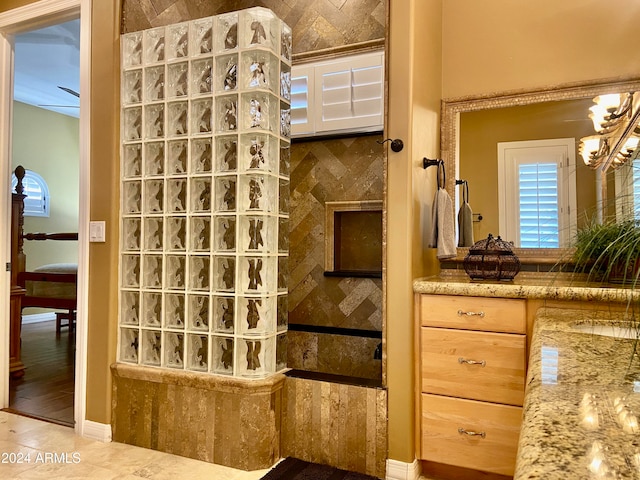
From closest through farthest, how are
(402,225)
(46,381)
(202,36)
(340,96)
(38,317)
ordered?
(402,225) → (202,36) → (340,96) → (46,381) → (38,317)

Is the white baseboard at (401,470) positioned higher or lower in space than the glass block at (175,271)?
lower

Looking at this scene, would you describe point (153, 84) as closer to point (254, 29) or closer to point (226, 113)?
point (226, 113)

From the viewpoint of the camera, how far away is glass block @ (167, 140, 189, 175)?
2371 mm

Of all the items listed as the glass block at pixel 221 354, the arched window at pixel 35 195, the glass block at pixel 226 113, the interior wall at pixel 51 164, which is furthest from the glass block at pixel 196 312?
the arched window at pixel 35 195

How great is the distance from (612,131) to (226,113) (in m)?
1.92

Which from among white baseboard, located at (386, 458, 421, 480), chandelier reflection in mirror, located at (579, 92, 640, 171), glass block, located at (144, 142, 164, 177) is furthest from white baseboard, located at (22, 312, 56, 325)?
chandelier reflection in mirror, located at (579, 92, 640, 171)

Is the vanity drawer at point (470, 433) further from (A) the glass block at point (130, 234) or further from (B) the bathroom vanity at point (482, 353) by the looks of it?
(A) the glass block at point (130, 234)

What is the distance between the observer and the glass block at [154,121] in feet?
7.93

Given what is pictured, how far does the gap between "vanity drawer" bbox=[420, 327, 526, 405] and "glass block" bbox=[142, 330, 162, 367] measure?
4.35ft

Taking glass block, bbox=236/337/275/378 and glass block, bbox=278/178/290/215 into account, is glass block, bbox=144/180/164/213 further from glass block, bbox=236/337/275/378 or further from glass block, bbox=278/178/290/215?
glass block, bbox=236/337/275/378

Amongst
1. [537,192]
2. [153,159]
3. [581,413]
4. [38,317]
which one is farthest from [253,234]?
[38,317]

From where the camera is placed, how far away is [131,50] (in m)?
2.47

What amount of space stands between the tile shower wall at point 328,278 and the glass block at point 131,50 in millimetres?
1222

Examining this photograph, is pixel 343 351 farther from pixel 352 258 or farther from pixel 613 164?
pixel 613 164
